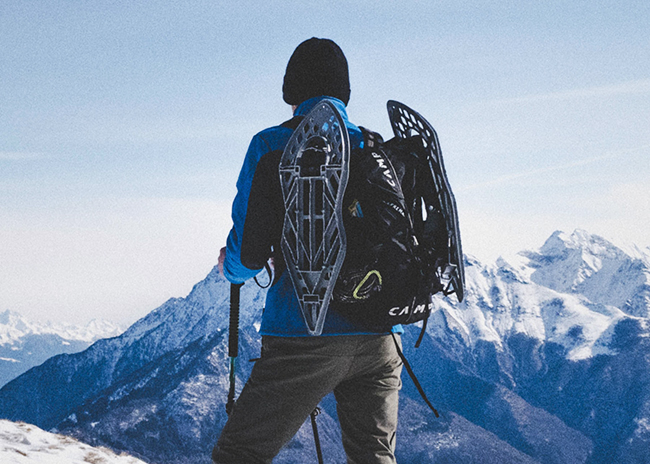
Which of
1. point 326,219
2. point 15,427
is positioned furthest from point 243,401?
point 15,427

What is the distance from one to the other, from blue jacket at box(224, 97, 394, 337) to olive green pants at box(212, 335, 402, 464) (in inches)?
2.3

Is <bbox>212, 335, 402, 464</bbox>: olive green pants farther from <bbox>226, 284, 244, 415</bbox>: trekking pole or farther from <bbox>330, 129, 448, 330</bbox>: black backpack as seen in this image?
<bbox>226, 284, 244, 415</bbox>: trekking pole

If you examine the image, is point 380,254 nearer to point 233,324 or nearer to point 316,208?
point 316,208

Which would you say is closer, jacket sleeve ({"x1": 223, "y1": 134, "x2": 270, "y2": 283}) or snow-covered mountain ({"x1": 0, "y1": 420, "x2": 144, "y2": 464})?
jacket sleeve ({"x1": 223, "y1": 134, "x2": 270, "y2": 283})

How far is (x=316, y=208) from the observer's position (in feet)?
10.2

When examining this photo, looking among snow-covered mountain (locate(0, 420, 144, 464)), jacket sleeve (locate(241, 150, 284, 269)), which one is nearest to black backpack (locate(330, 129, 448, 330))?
jacket sleeve (locate(241, 150, 284, 269))

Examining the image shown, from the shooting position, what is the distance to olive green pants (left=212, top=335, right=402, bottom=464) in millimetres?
2979

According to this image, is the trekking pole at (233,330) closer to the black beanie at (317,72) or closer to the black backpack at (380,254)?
the black backpack at (380,254)

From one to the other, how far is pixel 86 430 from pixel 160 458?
25.4 meters

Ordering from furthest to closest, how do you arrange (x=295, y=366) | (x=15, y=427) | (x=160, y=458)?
1. (x=160, y=458)
2. (x=15, y=427)
3. (x=295, y=366)

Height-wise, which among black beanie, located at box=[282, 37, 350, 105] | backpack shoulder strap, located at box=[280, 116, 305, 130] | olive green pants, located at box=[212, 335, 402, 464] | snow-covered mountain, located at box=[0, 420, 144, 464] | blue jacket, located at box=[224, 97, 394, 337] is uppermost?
black beanie, located at box=[282, 37, 350, 105]

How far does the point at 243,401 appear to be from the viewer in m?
3.03

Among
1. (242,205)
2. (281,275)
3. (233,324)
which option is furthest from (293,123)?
(233,324)

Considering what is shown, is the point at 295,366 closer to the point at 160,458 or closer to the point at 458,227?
the point at 458,227
